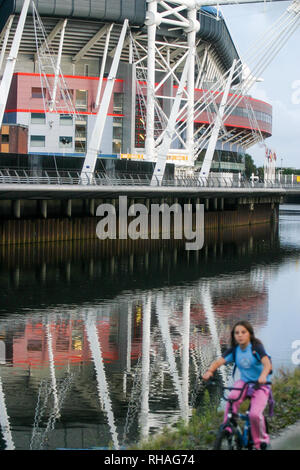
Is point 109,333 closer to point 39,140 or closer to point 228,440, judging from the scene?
point 228,440

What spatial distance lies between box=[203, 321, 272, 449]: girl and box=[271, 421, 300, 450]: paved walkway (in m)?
0.68

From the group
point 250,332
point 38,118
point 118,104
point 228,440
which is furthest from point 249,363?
point 118,104

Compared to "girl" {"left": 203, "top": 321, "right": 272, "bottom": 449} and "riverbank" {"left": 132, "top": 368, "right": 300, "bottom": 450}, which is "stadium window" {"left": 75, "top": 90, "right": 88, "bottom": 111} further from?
"girl" {"left": 203, "top": 321, "right": 272, "bottom": 449}

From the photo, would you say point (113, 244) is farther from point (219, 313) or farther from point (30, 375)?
point (30, 375)

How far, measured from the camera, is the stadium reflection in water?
1916 centimetres

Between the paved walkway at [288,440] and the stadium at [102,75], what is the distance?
6626 centimetres

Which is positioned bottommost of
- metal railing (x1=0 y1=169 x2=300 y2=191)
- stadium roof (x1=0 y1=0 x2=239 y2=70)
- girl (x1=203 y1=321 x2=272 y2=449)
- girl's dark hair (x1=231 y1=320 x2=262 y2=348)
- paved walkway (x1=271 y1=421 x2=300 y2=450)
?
paved walkway (x1=271 y1=421 x2=300 y2=450)

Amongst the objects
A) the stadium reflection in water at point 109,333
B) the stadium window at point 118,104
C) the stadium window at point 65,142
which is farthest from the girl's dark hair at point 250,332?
the stadium window at point 118,104

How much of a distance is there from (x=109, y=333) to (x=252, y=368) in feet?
62.5

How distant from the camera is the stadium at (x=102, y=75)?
8600 centimetres

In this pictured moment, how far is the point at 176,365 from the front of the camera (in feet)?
82.2

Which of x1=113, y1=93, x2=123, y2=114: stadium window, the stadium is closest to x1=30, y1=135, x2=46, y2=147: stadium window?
the stadium

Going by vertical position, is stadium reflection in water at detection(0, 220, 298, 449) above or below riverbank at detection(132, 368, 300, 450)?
below

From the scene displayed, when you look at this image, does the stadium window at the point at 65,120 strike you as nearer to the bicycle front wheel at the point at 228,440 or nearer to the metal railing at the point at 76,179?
the metal railing at the point at 76,179
